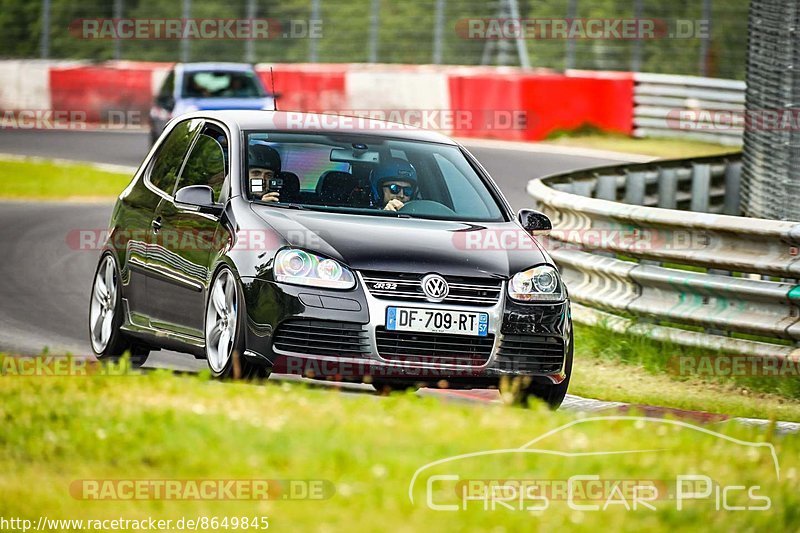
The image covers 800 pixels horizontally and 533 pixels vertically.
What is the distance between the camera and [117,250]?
10742mm

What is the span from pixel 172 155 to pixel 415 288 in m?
2.54

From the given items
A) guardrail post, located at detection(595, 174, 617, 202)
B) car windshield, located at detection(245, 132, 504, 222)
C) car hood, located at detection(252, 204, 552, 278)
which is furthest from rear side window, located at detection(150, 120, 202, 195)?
guardrail post, located at detection(595, 174, 617, 202)

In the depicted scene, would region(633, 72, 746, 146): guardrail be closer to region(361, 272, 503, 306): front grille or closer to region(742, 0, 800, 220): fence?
region(742, 0, 800, 220): fence

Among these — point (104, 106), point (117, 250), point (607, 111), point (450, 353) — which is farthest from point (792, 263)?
point (104, 106)

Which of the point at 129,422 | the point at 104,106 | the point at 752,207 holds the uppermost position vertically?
the point at 129,422

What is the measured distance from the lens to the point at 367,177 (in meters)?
10.0

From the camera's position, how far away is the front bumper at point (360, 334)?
866 centimetres

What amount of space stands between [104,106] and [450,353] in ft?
96.5

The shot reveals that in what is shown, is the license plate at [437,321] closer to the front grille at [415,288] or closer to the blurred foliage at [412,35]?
the front grille at [415,288]

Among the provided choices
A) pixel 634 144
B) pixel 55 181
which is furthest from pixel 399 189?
pixel 634 144

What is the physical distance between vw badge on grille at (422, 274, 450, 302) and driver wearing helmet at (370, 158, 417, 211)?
1167 millimetres

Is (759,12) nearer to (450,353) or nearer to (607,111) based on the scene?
(450,353)

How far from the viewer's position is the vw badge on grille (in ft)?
28.7

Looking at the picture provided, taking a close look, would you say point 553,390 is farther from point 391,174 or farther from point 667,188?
point 667,188
